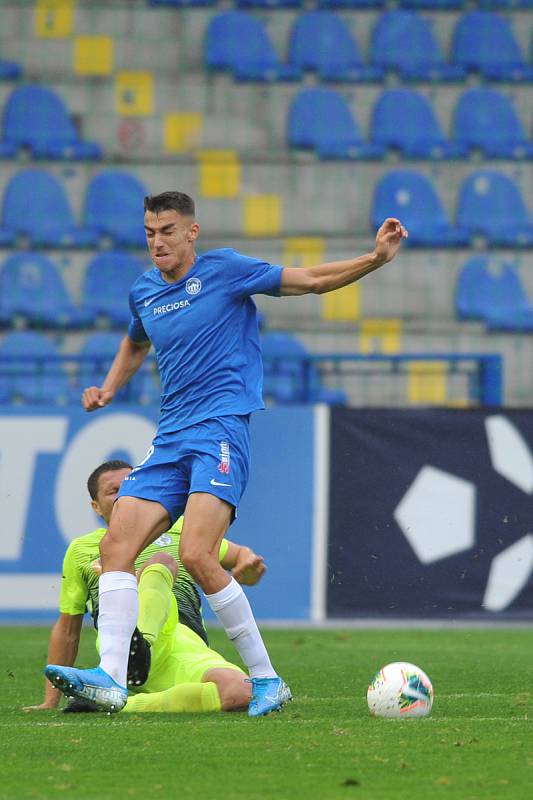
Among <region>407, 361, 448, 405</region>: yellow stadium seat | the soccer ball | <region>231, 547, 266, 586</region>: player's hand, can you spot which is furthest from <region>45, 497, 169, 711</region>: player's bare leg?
<region>407, 361, 448, 405</region>: yellow stadium seat

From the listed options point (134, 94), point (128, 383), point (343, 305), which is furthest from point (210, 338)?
point (134, 94)

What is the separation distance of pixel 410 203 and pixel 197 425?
11690 millimetres

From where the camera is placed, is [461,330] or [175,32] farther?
[175,32]

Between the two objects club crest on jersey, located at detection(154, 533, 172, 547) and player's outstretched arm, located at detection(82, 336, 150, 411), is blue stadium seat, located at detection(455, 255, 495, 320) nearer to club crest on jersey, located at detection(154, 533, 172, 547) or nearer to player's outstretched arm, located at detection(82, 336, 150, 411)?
club crest on jersey, located at detection(154, 533, 172, 547)

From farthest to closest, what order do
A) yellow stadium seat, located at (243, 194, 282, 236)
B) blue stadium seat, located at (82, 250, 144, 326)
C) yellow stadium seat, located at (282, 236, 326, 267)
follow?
yellow stadium seat, located at (243, 194, 282, 236), yellow stadium seat, located at (282, 236, 326, 267), blue stadium seat, located at (82, 250, 144, 326)

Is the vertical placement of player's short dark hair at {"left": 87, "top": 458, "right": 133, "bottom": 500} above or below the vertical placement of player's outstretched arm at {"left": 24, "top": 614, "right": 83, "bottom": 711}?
above

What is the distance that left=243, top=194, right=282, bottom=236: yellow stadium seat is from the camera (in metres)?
17.3

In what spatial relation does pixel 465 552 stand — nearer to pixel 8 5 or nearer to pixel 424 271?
pixel 424 271

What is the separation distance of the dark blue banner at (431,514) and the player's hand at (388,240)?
647 centimetres

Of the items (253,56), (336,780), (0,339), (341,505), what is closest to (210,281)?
(336,780)

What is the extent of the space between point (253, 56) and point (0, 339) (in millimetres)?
5442

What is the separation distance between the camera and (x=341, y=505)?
12109 millimetres

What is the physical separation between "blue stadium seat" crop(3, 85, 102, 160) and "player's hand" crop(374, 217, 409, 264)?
12.1 m

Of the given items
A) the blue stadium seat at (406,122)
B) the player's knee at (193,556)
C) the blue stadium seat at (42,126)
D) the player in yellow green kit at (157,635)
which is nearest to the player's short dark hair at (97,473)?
the player in yellow green kit at (157,635)
